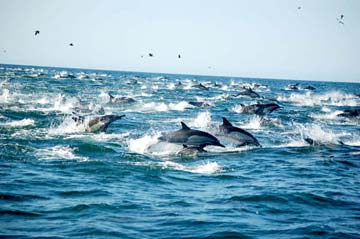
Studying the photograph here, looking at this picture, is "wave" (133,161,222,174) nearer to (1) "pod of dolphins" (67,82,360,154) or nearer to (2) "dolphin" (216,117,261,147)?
(1) "pod of dolphins" (67,82,360,154)

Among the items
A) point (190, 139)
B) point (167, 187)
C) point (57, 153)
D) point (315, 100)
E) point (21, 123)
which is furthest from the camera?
point (315, 100)

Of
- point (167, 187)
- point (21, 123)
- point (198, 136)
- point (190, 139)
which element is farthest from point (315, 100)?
point (167, 187)

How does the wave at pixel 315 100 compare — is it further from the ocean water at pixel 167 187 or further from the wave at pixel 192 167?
the wave at pixel 192 167

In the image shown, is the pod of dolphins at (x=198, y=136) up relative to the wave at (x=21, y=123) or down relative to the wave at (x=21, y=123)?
up

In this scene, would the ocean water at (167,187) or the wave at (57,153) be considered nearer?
the ocean water at (167,187)

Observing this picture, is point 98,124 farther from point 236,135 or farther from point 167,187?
point 167,187

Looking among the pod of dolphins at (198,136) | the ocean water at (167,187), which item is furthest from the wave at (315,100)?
the pod of dolphins at (198,136)

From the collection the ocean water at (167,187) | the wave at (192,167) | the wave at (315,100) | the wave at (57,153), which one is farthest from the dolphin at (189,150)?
the wave at (315,100)

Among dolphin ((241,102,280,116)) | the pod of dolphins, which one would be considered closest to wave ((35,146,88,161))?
the pod of dolphins

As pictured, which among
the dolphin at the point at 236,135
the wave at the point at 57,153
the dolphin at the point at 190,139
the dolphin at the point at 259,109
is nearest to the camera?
the wave at the point at 57,153

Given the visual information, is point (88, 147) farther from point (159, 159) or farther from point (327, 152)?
point (327, 152)

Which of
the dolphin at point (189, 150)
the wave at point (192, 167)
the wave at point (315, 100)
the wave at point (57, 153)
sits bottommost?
the wave at point (57, 153)

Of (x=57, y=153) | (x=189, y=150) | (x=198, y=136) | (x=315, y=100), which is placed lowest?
(x=57, y=153)

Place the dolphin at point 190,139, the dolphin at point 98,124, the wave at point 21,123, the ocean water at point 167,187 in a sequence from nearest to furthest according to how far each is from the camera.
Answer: the ocean water at point 167,187 → the dolphin at point 190,139 → the dolphin at point 98,124 → the wave at point 21,123
